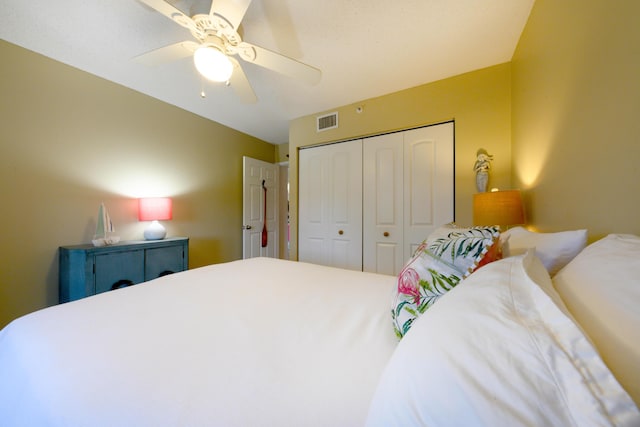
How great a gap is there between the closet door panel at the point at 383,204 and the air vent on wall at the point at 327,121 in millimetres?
492

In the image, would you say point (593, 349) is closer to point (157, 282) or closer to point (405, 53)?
point (157, 282)

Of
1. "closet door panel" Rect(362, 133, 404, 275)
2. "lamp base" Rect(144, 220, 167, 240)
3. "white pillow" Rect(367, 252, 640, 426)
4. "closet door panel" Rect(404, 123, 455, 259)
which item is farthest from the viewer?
"closet door panel" Rect(362, 133, 404, 275)

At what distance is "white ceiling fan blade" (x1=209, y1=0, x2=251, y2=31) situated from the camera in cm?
110

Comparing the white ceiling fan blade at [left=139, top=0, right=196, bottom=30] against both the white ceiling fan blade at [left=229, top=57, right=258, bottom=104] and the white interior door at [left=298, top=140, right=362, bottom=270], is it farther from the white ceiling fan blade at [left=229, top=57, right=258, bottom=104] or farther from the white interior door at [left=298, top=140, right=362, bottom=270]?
the white interior door at [left=298, top=140, right=362, bottom=270]

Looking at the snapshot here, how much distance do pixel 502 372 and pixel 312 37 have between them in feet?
6.78

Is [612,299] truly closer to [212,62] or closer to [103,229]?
[212,62]

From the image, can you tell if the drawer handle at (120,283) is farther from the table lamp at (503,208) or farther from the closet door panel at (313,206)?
the table lamp at (503,208)

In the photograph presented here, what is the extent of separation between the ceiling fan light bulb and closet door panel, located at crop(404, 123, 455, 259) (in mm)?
1839

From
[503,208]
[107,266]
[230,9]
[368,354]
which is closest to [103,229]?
[107,266]

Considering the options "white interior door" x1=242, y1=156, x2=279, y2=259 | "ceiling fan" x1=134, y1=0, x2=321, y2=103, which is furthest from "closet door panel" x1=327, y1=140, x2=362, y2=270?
"white interior door" x1=242, y1=156, x2=279, y2=259

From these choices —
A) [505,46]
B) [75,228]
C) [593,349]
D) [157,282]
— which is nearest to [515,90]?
[505,46]

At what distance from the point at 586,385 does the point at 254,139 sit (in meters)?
4.09

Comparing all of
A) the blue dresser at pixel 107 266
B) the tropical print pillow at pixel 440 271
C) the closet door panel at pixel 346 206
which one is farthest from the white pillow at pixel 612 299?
the blue dresser at pixel 107 266

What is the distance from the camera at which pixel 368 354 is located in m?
0.63
